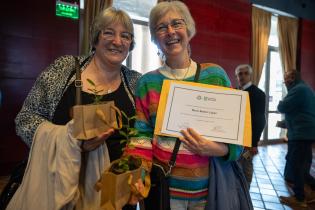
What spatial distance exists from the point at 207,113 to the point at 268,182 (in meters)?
3.92

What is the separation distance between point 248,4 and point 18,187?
23.4 feet

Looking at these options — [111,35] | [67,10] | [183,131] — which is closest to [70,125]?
[183,131]

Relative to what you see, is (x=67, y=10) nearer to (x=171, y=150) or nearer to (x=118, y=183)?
(x=171, y=150)

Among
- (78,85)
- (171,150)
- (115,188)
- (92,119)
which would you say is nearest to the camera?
(115,188)

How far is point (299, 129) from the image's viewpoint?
12.8 ft

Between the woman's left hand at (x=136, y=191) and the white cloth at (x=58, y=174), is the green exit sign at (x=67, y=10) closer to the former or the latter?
the white cloth at (x=58, y=174)

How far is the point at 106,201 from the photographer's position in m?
0.94

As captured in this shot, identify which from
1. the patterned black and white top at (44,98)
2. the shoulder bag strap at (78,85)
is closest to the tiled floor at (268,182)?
the patterned black and white top at (44,98)

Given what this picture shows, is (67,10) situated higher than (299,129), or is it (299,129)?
(67,10)

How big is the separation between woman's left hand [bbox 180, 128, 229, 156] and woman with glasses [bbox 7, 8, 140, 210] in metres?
0.31

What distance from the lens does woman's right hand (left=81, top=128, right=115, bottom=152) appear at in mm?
1137

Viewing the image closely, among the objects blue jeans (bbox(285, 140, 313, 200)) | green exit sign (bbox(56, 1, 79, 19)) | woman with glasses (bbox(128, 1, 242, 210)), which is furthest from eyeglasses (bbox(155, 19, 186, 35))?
green exit sign (bbox(56, 1, 79, 19))

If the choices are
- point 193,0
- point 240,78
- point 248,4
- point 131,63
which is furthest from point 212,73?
Answer: point 248,4

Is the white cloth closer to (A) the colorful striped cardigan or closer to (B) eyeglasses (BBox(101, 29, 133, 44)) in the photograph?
(A) the colorful striped cardigan
